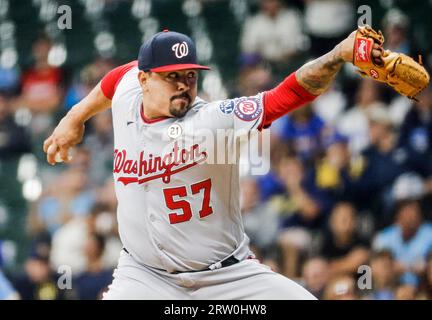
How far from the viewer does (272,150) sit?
6.69 meters

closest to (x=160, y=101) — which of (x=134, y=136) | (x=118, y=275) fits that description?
(x=134, y=136)

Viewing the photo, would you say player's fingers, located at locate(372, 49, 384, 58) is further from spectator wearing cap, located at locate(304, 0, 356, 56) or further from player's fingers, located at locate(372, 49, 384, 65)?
spectator wearing cap, located at locate(304, 0, 356, 56)

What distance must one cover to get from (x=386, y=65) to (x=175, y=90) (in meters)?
0.90

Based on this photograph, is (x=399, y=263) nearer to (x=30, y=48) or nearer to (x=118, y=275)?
(x=118, y=275)

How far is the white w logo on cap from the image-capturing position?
398 centimetres

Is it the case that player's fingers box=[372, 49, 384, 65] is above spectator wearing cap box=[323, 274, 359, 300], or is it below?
above

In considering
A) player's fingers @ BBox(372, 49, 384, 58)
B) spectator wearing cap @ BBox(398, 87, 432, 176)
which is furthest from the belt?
spectator wearing cap @ BBox(398, 87, 432, 176)

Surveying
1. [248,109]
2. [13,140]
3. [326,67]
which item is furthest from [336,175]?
[13,140]

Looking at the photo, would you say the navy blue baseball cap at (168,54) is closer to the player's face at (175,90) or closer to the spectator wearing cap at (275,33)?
the player's face at (175,90)

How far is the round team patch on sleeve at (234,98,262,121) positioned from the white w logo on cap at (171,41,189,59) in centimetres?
32

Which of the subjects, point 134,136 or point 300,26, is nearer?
point 134,136

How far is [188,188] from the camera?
3992 mm

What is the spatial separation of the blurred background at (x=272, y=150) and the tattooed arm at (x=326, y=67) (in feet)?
7.16

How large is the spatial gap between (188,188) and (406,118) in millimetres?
2735
